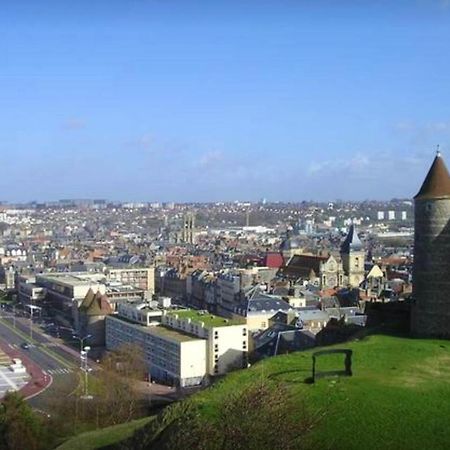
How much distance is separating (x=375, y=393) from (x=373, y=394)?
0.15 m

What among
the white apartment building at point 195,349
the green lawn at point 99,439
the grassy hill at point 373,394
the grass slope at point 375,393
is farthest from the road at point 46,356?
the grass slope at point 375,393

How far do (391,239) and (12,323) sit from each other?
304ft

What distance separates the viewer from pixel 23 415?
27.7 m

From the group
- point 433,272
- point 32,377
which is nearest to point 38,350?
point 32,377

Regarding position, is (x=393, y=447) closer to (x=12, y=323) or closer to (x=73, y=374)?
(x=73, y=374)

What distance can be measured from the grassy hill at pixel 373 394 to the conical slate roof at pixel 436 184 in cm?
593

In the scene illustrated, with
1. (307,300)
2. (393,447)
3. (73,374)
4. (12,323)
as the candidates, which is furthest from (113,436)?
(12,323)

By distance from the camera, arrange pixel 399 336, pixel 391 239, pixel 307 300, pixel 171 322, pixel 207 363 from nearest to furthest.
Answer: pixel 399 336, pixel 207 363, pixel 171 322, pixel 307 300, pixel 391 239

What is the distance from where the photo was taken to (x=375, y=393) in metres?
20.1

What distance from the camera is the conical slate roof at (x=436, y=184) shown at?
29.6m

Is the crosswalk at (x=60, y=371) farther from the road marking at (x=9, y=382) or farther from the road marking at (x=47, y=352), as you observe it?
the road marking at (x=9, y=382)

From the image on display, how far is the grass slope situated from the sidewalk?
22.5 m

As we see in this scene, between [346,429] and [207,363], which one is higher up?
[346,429]

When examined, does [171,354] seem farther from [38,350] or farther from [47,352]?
[38,350]
